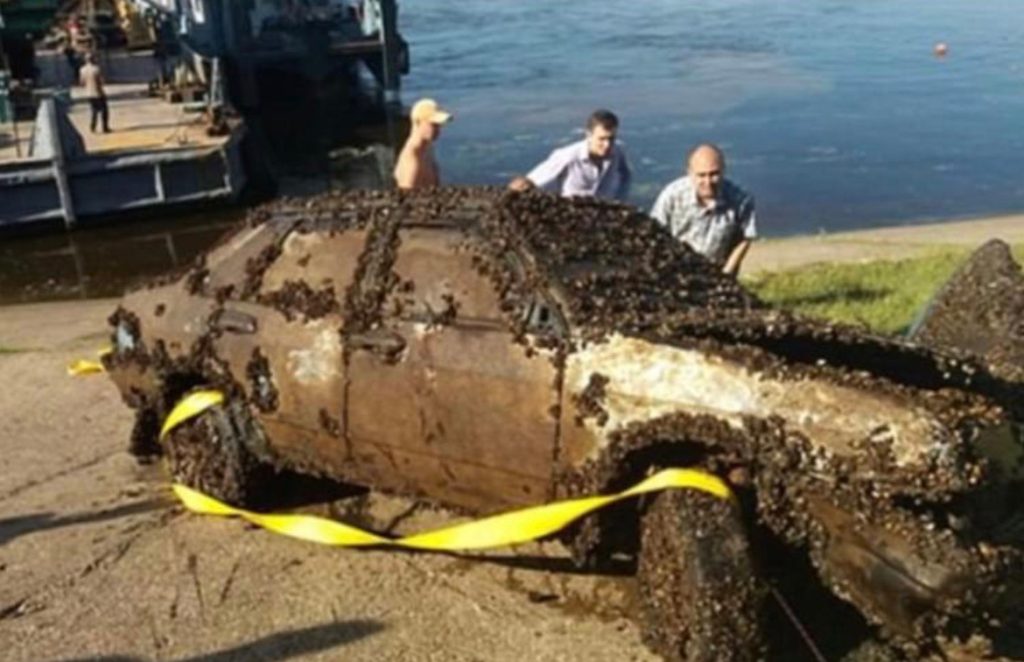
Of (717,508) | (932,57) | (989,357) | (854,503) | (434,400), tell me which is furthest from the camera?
(932,57)

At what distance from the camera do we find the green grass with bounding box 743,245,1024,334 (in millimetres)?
11172

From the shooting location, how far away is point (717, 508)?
206 inches

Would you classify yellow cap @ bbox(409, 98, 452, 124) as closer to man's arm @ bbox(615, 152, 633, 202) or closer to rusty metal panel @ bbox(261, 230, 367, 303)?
man's arm @ bbox(615, 152, 633, 202)

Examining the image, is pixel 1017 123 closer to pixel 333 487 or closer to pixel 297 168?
pixel 297 168

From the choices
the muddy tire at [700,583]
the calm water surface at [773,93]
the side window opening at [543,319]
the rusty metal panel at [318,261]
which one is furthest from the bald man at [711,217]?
the calm water surface at [773,93]

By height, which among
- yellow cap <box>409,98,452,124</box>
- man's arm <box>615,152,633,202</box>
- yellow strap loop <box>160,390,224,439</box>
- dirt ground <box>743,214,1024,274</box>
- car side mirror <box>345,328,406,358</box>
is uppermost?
yellow cap <box>409,98,452,124</box>

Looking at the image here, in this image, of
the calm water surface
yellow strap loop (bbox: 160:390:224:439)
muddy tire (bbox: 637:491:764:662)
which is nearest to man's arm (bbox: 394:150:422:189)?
yellow strap loop (bbox: 160:390:224:439)

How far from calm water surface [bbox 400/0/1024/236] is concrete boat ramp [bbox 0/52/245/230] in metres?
6.49

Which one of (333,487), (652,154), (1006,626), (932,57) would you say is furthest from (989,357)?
(932,57)

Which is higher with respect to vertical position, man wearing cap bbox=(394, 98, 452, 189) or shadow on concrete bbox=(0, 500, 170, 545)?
man wearing cap bbox=(394, 98, 452, 189)

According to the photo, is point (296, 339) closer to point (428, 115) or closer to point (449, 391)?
point (449, 391)

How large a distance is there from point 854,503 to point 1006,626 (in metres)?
1.33

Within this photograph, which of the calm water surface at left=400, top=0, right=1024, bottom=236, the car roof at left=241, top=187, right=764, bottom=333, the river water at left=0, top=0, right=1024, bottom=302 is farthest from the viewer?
the calm water surface at left=400, top=0, right=1024, bottom=236

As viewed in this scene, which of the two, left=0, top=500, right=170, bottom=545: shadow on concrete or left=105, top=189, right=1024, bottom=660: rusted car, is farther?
left=0, top=500, right=170, bottom=545: shadow on concrete
